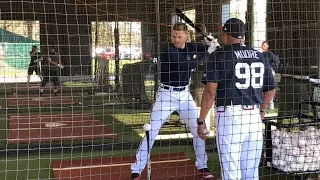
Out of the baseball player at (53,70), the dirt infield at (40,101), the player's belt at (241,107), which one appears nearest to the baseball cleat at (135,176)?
the player's belt at (241,107)

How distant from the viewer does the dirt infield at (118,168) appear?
16.6 feet

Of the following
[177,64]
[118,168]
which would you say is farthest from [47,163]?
[177,64]

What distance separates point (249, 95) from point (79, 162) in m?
2.92

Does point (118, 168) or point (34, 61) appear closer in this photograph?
point (118, 168)

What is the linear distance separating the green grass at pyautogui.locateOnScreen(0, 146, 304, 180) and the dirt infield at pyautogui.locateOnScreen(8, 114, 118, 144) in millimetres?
596

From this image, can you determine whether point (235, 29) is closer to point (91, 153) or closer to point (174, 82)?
point (174, 82)

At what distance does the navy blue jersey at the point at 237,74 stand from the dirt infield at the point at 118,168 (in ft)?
5.36

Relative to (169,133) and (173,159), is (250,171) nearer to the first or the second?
Answer: (173,159)

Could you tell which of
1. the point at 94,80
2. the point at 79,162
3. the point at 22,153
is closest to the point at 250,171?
the point at 79,162

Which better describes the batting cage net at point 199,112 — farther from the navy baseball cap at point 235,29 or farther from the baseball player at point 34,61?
the baseball player at point 34,61

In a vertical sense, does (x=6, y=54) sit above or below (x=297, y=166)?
above

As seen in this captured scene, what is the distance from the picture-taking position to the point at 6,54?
13.9m

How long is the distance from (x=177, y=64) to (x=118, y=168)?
153cm

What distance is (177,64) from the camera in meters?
4.70
